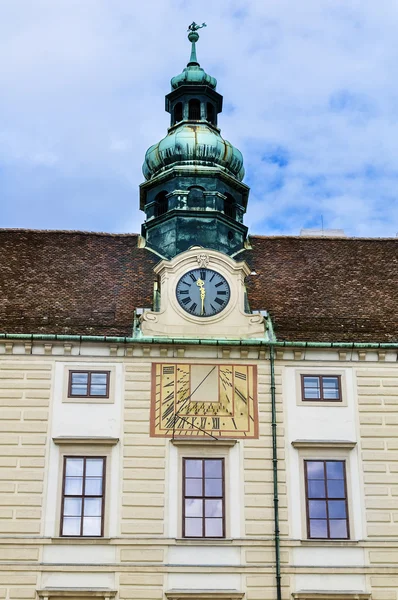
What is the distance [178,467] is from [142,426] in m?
1.51

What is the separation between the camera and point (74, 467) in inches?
1104

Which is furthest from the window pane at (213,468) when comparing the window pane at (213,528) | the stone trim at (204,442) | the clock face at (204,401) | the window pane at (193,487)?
the window pane at (213,528)

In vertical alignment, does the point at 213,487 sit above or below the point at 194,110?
below

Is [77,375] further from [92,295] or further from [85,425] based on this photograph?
[92,295]

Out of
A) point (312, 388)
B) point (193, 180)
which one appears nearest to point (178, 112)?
point (193, 180)

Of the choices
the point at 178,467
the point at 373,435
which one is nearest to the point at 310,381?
the point at 373,435

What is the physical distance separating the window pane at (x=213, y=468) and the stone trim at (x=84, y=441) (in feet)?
8.55

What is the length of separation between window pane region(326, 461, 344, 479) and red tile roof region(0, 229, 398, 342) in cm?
367

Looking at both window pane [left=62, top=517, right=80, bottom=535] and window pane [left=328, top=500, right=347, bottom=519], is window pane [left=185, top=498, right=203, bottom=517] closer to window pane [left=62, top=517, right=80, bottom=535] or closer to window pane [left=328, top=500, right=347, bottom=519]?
window pane [left=62, top=517, right=80, bottom=535]

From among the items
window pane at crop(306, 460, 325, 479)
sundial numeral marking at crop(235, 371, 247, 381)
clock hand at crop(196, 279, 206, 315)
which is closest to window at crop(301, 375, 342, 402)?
sundial numeral marking at crop(235, 371, 247, 381)

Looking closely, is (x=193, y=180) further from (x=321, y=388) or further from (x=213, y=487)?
(x=213, y=487)

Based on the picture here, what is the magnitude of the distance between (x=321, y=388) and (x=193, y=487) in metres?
4.68

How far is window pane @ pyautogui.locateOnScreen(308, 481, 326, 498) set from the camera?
2819 cm

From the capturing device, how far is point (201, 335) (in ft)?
98.0
